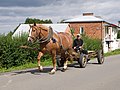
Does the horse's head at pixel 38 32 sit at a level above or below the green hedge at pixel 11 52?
above

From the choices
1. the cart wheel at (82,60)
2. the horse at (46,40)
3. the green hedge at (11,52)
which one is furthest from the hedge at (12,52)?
the horse at (46,40)

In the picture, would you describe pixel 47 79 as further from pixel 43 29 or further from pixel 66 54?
pixel 66 54

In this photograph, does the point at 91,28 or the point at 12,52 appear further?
the point at 91,28

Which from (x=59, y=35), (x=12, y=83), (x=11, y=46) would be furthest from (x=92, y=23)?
(x=12, y=83)

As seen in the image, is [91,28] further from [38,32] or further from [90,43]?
[38,32]

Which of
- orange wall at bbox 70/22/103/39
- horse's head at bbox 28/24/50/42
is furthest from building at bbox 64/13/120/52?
horse's head at bbox 28/24/50/42

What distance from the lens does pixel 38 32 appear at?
14109 mm

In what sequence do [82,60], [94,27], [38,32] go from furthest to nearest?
1. [94,27]
2. [82,60]
3. [38,32]

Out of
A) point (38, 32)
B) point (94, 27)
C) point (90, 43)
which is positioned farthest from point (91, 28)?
point (38, 32)

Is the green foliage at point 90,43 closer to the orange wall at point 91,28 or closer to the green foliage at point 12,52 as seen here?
the green foliage at point 12,52

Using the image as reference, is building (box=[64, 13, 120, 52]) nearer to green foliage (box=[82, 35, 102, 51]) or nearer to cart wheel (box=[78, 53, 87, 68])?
green foliage (box=[82, 35, 102, 51])

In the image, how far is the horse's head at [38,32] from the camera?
1383 centimetres

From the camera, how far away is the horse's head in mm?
13828

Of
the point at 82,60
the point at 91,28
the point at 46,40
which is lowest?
the point at 91,28
